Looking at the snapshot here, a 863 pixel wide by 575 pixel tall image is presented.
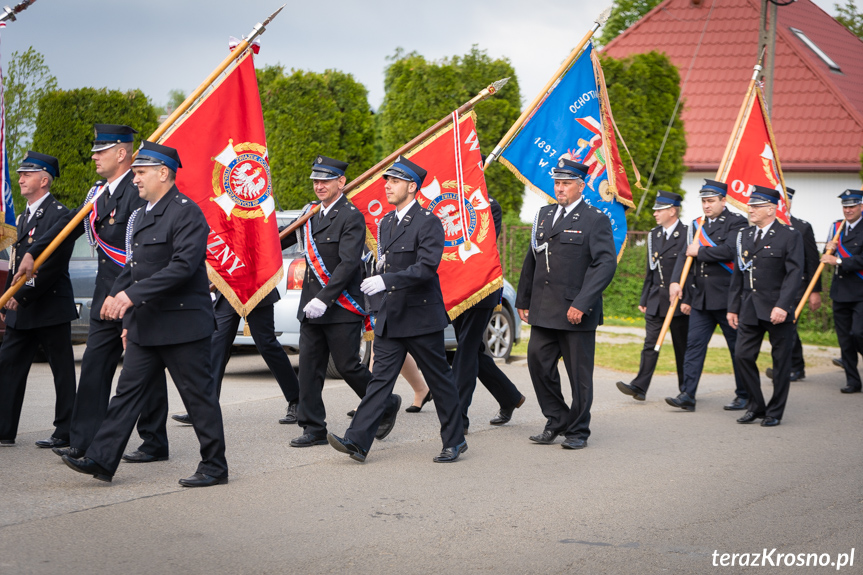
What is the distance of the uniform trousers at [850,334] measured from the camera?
10.5m

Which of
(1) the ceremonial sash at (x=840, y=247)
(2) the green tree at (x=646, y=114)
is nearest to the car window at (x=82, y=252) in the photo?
(1) the ceremonial sash at (x=840, y=247)

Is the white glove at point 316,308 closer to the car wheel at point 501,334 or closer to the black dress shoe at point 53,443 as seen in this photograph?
the black dress shoe at point 53,443

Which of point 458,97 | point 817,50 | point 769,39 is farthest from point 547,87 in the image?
point 817,50

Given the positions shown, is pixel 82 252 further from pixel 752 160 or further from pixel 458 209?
pixel 752 160

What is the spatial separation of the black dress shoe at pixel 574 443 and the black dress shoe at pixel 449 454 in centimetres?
89

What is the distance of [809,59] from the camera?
2402 cm

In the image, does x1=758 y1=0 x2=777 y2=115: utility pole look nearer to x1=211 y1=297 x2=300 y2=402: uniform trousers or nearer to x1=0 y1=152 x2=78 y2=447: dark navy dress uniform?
x1=211 y1=297 x2=300 y2=402: uniform trousers

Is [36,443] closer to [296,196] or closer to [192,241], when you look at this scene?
[192,241]

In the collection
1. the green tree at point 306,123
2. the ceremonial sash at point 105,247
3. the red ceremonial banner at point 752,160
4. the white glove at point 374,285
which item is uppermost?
the green tree at point 306,123

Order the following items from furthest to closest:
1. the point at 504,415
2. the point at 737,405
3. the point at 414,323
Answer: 1. the point at 737,405
2. the point at 504,415
3. the point at 414,323

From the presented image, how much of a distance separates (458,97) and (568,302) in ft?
37.7

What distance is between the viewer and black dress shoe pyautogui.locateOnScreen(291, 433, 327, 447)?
270 inches

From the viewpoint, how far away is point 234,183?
6.78 meters

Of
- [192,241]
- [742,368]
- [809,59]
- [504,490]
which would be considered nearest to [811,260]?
[742,368]
